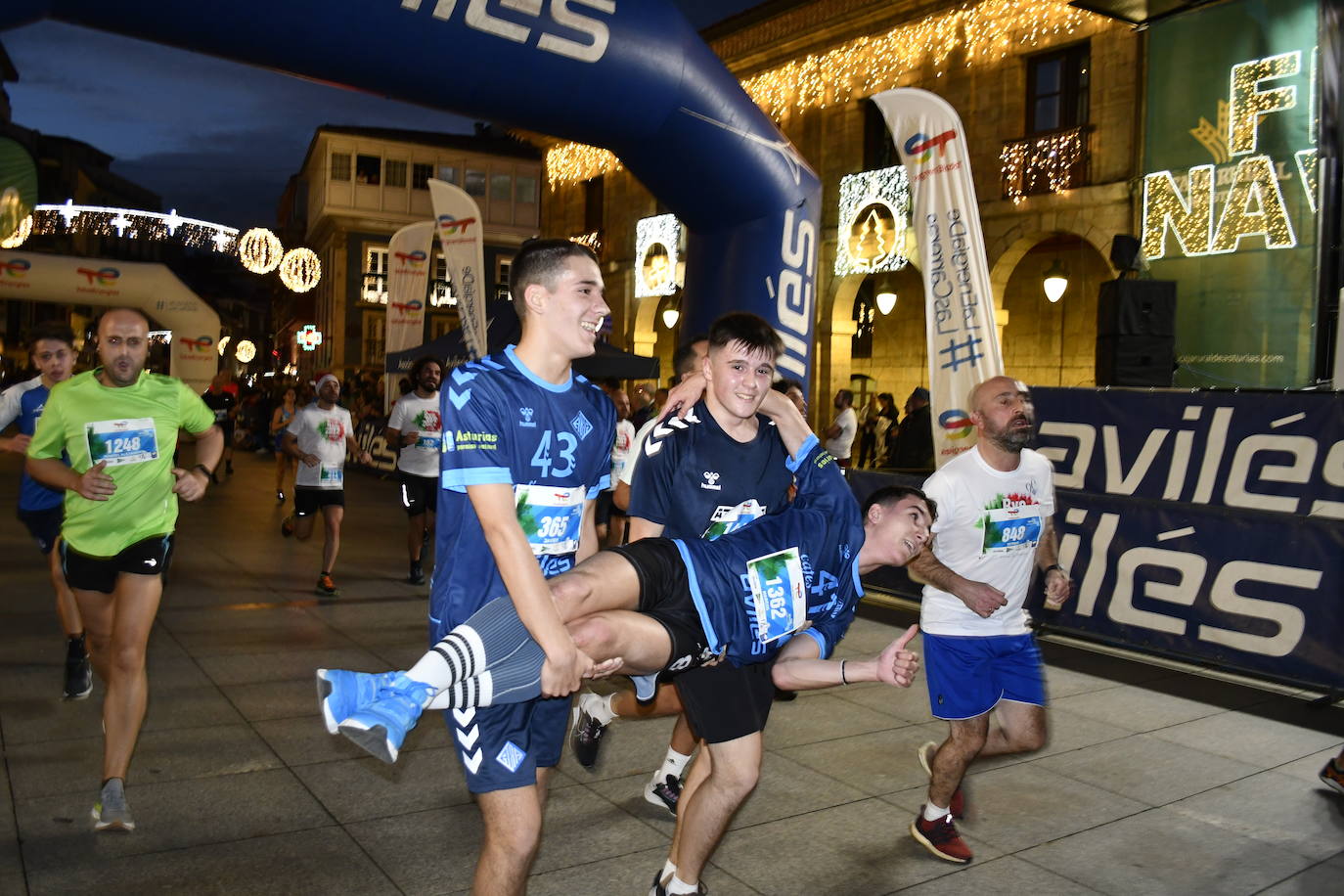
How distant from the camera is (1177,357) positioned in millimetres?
15070

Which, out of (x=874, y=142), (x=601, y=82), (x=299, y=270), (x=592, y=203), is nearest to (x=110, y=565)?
(x=601, y=82)

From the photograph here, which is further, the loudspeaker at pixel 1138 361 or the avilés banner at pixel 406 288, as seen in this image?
the avilés banner at pixel 406 288

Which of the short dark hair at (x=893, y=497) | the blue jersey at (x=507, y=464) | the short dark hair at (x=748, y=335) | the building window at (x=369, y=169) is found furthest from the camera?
the building window at (x=369, y=169)

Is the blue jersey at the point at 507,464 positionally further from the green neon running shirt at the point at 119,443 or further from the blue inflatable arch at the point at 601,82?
the blue inflatable arch at the point at 601,82

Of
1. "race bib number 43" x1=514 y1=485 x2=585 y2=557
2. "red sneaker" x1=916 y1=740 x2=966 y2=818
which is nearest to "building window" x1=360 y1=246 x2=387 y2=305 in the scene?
"red sneaker" x1=916 y1=740 x2=966 y2=818

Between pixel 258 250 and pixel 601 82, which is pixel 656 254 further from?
pixel 601 82

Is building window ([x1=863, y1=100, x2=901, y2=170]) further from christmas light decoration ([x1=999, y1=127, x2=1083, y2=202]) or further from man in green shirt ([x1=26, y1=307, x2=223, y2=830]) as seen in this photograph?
man in green shirt ([x1=26, y1=307, x2=223, y2=830])

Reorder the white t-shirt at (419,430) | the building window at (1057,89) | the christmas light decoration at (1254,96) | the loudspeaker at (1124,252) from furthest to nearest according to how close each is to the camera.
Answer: the building window at (1057,89)
the christmas light decoration at (1254,96)
the loudspeaker at (1124,252)
the white t-shirt at (419,430)

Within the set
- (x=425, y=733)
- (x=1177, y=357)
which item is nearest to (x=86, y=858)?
(x=425, y=733)

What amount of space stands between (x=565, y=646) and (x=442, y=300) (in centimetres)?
4847

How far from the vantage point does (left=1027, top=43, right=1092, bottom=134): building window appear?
17.8 meters

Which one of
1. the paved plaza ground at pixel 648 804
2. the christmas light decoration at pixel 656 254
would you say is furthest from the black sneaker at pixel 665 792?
the christmas light decoration at pixel 656 254

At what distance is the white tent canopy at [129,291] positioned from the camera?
21.6m

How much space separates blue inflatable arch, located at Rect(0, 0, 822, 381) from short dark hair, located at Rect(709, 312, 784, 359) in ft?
11.4
